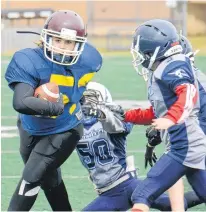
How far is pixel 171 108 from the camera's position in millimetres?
4867

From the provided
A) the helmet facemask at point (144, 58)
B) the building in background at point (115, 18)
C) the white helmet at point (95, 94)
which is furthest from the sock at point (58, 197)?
the building in background at point (115, 18)

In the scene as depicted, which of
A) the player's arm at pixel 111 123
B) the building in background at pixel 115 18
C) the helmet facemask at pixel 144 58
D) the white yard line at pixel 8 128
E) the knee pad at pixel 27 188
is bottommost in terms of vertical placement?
the building in background at pixel 115 18

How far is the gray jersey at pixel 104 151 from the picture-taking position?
5391mm

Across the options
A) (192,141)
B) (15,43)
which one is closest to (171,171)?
(192,141)

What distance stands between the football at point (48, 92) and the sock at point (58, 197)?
0.63 m

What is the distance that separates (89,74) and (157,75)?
1.62 ft

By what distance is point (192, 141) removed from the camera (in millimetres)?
5043

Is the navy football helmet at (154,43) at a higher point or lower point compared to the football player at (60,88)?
higher

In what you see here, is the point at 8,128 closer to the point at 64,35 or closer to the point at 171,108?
the point at 64,35

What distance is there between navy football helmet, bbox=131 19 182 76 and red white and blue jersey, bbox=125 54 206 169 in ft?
0.20

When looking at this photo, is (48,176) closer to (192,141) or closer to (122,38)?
(192,141)

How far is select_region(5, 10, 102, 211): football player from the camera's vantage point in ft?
16.8

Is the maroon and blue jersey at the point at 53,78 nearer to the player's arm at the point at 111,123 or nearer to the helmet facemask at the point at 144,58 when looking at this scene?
the player's arm at the point at 111,123

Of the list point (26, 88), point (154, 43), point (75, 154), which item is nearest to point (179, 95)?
point (154, 43)
